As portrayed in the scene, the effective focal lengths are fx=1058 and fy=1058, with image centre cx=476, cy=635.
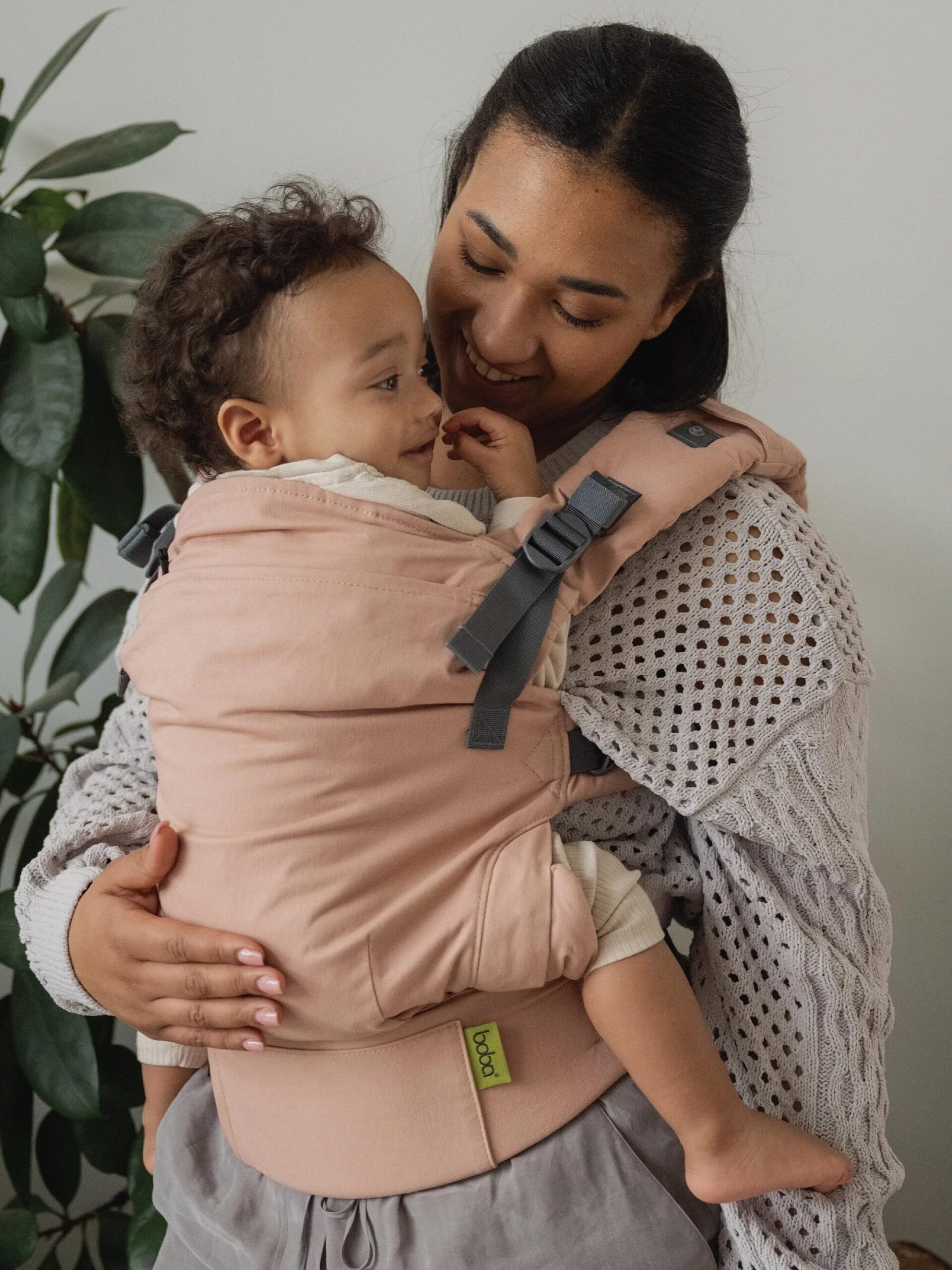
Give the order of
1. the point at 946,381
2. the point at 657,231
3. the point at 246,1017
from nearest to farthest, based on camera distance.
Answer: the point at 246,1017, the point at 657,231, the point at 946,381

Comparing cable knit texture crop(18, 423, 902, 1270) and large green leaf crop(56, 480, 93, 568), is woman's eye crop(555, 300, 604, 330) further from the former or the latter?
large green leaf crop(56, 480, 93, 568)

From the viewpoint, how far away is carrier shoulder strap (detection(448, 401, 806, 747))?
2.78 ft

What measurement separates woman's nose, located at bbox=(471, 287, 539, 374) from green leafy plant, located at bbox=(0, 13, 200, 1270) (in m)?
0.55

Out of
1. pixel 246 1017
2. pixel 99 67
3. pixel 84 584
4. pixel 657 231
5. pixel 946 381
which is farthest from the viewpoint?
pixel 84 584

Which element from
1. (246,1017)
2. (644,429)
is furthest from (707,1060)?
(644,429)

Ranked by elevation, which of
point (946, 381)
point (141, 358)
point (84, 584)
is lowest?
point (84, 584)

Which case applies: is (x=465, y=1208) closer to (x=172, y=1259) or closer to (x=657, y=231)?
(x=172, y=1259)

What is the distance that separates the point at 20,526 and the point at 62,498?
0.26 m

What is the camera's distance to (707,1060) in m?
0.86

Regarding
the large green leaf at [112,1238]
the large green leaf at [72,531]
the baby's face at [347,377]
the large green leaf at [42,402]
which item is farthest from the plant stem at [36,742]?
the baby's face at [347,377]

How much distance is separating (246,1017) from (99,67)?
4.71 ft

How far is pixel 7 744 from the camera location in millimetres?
1413

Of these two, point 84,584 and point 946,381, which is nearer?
point 946,381

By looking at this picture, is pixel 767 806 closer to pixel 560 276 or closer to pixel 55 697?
pixel 560 276
